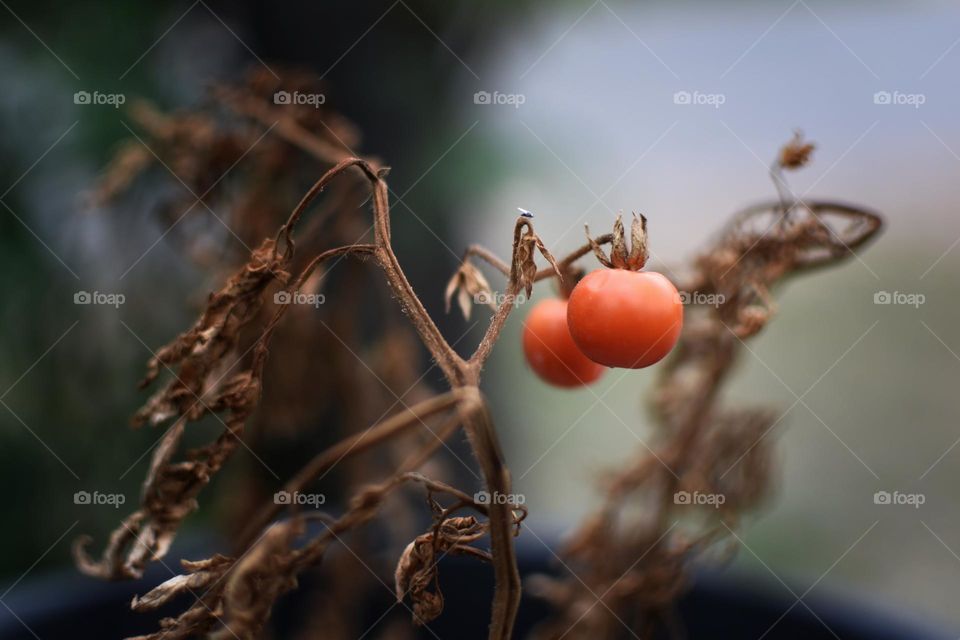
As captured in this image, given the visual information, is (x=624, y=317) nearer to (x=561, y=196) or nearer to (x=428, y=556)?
(x=428, y=556)

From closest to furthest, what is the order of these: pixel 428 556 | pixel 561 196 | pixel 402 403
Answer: pixel 428 556, pixel 402 403, pixel 561 196

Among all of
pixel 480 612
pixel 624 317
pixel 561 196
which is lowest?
pixel 480 612

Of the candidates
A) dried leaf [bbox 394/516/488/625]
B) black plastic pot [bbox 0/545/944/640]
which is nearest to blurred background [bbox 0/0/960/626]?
black plastic pot [bbox 0/545/944/640]

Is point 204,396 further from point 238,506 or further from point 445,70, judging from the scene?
point 445,70

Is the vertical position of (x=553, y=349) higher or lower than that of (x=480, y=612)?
higher

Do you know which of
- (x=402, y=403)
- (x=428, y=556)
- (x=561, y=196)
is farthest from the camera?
(x=561, y=196)

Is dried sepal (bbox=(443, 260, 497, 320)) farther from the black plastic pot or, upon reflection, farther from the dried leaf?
the black plastic pot

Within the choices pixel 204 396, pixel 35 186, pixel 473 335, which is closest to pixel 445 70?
pixel 473 335

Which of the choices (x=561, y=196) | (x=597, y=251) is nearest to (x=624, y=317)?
(x=597, y=251)
